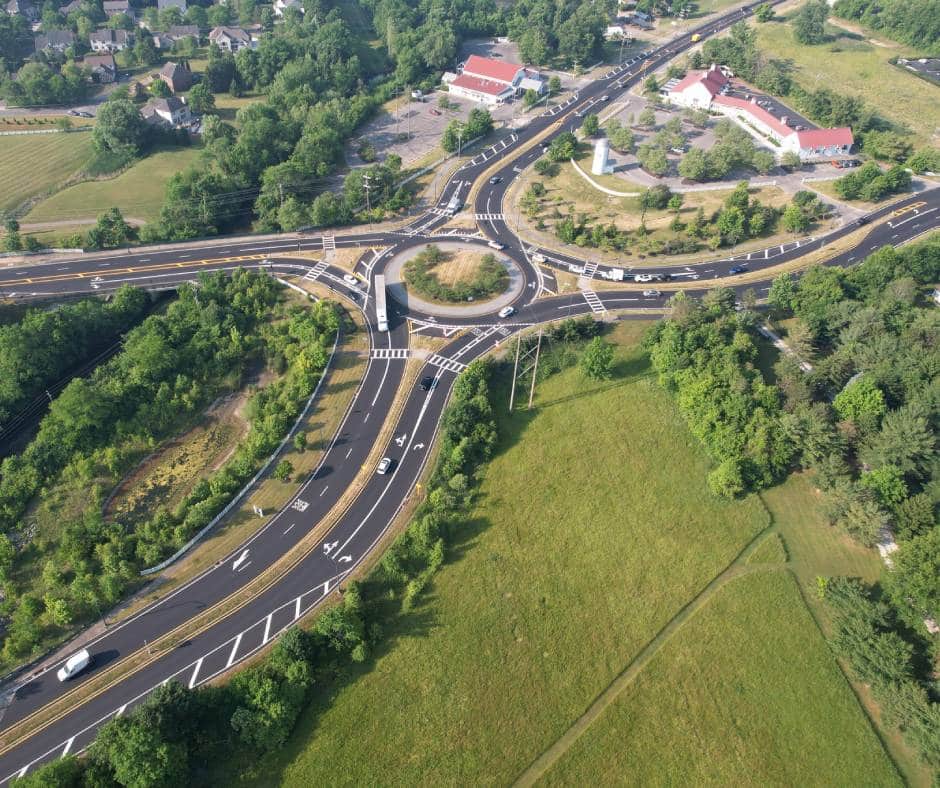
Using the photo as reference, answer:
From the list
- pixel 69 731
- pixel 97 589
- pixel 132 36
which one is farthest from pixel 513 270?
pixel 132 36

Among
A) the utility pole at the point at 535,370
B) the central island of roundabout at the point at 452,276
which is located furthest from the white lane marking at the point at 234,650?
the central island of roundabout at the point at 452,276

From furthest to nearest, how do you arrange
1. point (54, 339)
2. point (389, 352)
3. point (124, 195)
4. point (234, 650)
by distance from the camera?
point (124, 195) < point (389, 352) < point (54, 339) < point (234, 650)

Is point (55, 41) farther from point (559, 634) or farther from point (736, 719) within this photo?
point (736, 719)

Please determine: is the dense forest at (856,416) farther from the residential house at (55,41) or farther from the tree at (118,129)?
the residential house at (55,41)

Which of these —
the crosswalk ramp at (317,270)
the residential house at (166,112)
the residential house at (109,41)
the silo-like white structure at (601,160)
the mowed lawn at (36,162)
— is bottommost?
the crosswalk ramp at (317,270)

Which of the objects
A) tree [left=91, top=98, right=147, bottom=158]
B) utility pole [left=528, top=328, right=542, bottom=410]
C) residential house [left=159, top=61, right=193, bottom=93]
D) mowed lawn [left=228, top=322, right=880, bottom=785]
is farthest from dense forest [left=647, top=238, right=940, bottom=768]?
residential house [left=159, top=61, right=193, bottom=93]

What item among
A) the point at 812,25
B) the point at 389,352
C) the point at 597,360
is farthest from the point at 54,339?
the point at 812,25

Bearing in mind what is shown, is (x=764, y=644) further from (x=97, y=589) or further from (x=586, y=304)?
(x=97, y=589)
